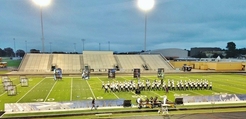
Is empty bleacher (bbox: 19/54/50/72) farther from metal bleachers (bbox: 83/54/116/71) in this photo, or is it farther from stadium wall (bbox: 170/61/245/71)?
stadium wall (bbox: 170/61/245/71)

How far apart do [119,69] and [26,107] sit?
3615 cm

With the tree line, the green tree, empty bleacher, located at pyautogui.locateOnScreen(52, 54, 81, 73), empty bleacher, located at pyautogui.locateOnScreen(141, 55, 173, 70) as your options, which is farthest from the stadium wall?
the green tree

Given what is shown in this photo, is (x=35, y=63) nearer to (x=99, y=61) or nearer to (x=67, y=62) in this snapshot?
(x=67, y=62)

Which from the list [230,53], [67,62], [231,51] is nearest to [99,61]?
[67,62]

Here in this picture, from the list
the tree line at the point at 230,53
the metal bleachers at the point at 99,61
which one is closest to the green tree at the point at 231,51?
the tree line at the point at 230,53

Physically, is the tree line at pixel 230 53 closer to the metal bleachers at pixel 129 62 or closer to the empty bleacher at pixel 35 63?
the metal bleachers at pixel 129 62

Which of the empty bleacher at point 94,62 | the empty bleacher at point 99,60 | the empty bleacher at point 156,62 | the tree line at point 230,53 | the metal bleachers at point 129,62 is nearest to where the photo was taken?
the empty bleacher at point 94,62

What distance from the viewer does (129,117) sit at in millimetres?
13406

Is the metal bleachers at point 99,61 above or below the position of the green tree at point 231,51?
below

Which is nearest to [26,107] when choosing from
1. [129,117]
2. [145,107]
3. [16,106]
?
[16,106]

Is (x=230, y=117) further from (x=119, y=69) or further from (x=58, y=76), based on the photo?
(x=119, y=69)

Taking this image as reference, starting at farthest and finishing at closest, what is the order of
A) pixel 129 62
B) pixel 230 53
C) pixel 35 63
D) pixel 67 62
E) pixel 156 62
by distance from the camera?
pixel 230 53 → pixel 156 62 → pixel 129 62 → pixel 67 62 → pixel 35 63

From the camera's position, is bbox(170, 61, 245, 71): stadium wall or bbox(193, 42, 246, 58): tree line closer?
bbox(170, 61, 245, 71): stadium wall

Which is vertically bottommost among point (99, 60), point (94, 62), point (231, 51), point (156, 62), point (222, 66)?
point (222, 66)
